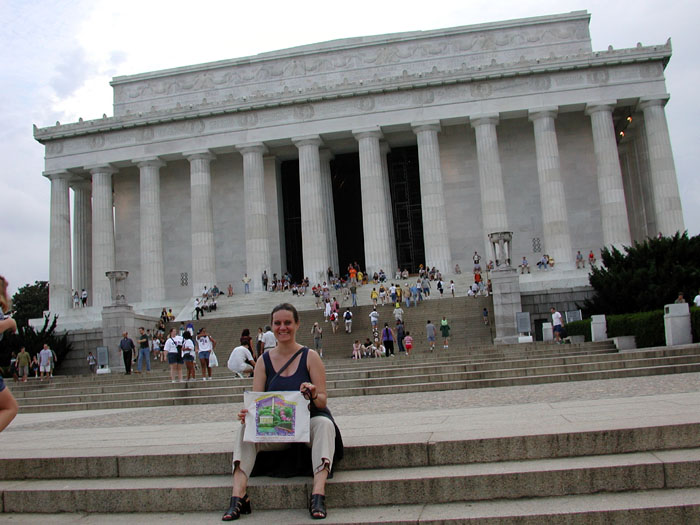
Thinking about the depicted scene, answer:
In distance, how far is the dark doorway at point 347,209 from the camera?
58.4 metres

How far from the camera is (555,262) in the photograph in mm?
46875

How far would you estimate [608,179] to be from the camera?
157 ft

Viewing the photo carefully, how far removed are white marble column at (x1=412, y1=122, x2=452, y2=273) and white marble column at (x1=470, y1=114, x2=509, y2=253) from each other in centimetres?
277

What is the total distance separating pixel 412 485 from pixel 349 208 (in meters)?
55.4

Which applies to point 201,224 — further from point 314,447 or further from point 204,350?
point 314,447

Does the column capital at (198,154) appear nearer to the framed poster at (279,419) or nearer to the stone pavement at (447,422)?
the stone pavement at (447,422)

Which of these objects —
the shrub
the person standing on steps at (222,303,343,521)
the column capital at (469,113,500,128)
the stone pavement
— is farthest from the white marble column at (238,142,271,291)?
the person standing on steps at (222,303,343,521)

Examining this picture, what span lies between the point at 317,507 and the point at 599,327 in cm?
2291

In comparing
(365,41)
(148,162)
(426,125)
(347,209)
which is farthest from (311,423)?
(347,209)

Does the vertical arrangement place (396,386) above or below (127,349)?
below

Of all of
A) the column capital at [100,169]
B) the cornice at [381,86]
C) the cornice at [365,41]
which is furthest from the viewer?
the cornice at [365,41]

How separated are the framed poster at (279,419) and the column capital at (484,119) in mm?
45834

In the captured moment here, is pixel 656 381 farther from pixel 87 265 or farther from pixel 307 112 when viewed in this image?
pixel 87 265

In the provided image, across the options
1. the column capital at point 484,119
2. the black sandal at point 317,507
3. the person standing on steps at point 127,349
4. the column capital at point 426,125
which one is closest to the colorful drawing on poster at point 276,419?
the black sandal at point 317,507
